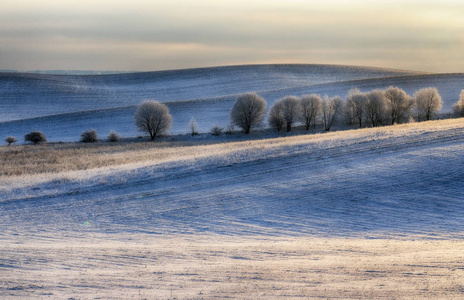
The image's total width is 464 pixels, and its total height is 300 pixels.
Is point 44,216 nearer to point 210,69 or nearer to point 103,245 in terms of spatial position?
point 103,245

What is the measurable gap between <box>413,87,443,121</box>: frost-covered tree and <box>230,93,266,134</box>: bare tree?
23.6m

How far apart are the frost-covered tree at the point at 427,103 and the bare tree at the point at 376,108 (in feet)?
22.4

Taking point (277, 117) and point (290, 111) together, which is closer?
point (277, 117)

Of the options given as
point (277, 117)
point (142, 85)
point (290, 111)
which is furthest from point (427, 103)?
point (142, 85)

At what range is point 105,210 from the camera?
67.8 ft

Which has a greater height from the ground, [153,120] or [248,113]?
[248,113]

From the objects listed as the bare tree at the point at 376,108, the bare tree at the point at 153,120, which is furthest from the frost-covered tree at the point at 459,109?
the bare tree at the point at 153,120

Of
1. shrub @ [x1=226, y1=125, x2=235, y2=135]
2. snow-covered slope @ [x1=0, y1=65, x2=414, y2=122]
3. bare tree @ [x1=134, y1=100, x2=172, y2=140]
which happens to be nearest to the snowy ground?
shrub @ [x1=226, y1=125, x2=235, y2=135]

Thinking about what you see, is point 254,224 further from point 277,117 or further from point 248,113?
point 248,113

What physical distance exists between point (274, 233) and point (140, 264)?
677cm

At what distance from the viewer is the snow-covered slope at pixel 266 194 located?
18.6m

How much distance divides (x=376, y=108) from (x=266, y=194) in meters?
48.8

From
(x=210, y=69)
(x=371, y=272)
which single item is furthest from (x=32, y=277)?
(x=210, y=69)

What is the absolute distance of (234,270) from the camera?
11.3 meters
